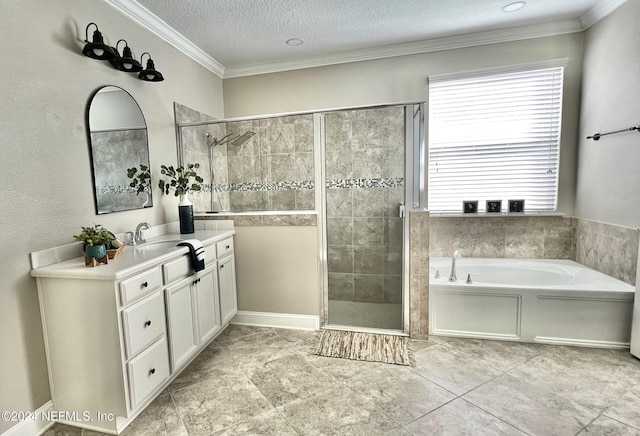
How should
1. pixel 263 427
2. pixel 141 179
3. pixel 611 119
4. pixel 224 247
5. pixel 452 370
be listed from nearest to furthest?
1. pixel 263 427
2. pixel 452 370
3. pixel 141 179
4. pixel 611 119
5. pixel 224 247

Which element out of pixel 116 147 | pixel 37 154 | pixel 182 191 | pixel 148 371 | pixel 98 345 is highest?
pixel 116 147

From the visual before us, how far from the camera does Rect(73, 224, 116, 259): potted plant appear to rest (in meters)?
1.67

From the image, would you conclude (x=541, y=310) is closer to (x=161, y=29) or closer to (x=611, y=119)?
(x=611, y=119)

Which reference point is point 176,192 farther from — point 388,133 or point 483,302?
point 483,302

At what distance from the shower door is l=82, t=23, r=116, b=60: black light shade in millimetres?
1629

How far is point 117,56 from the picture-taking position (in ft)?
6.84

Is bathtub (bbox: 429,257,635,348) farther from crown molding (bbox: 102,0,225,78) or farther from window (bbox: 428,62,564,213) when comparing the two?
crown molding (bbox: 102,0,225,78)

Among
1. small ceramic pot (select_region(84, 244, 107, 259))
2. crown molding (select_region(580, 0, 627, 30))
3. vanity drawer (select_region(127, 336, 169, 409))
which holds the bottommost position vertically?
vanity drawer (select_region(127, 336, 169, 409))

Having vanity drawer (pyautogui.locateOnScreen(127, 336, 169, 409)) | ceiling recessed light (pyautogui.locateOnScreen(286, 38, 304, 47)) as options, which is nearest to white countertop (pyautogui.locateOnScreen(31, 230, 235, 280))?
vanity drawer (pyautogui.locateOnScreen(127, 336, 169, 409))

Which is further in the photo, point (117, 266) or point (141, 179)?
point (141, 179)

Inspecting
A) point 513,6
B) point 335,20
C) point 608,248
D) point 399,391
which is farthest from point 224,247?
point 608,248

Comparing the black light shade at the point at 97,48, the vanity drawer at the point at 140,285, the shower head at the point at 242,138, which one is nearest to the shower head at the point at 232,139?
the shower head at the point at 242,138

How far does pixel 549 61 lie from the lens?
290cm

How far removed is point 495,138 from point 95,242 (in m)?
3.56
